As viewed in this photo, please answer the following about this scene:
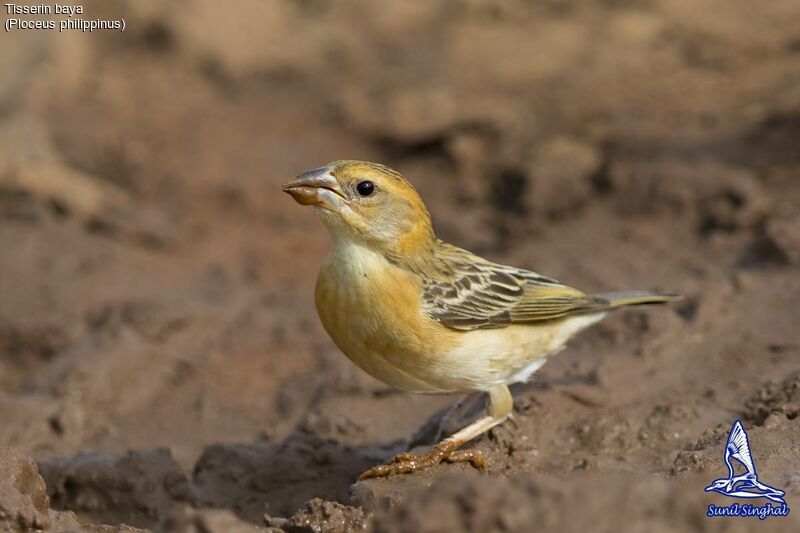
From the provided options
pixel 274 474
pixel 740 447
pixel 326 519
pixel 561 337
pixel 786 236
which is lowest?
pixel 326 519

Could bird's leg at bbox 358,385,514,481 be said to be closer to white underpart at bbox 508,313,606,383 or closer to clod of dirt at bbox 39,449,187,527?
white underpart at bbox 508,313,606,383

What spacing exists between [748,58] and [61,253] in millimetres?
8038

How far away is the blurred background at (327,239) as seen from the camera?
628 centimetres

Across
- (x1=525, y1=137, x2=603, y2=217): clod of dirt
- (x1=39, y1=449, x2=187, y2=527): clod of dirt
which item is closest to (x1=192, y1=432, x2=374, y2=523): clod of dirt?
(x1=39, y1=449, x2=187, y2=527): clod of dirt

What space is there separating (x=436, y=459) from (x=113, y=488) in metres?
2.10

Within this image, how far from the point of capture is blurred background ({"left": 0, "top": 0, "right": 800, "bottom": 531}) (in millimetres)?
6277

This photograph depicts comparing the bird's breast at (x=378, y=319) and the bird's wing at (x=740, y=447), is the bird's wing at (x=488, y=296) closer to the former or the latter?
the bird's breast at (x=378, y=319)

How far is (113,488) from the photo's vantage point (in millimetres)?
6480

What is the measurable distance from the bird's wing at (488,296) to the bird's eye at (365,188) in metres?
0.66

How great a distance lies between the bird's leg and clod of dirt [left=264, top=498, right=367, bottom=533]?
18.4 inches

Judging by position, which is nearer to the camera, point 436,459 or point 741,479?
point 741,479

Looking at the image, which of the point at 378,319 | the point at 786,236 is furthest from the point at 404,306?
the point at 786,236

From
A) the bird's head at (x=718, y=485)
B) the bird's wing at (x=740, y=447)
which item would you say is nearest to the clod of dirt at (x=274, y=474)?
the bird's wing at (x=740, y=447)

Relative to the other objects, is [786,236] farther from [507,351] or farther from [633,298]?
[507,351]
